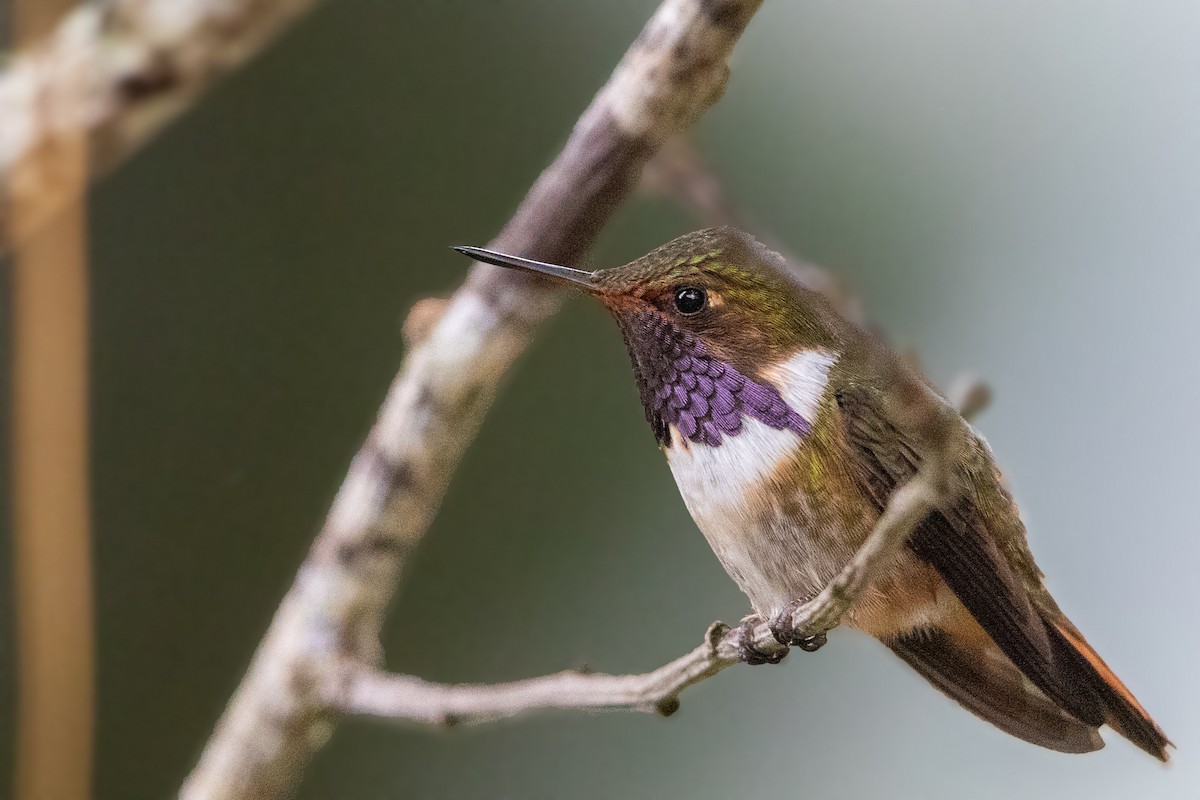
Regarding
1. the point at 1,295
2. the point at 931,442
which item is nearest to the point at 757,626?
the point at 931,442

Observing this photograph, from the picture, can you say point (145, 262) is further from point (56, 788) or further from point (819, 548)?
point (819, 548)

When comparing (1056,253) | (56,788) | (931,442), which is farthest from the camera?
(56,788)

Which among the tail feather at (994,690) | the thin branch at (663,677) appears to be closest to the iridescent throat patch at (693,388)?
the thin branch at (663,677)

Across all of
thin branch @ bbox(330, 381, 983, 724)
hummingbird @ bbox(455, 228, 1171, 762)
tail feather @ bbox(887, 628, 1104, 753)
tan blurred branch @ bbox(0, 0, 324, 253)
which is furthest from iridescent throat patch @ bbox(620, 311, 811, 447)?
tan blurred branch @ bbox(0, 0, 324, 253)

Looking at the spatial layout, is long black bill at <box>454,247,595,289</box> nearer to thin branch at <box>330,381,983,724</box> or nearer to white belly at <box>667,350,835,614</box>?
white belly at <box>667,350,835,614</box>

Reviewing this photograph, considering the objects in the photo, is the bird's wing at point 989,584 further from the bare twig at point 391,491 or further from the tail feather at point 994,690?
the bare twig at point 391,491

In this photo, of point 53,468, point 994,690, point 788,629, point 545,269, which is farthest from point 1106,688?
point 53,468

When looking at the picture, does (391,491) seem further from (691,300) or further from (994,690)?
(994,690)
